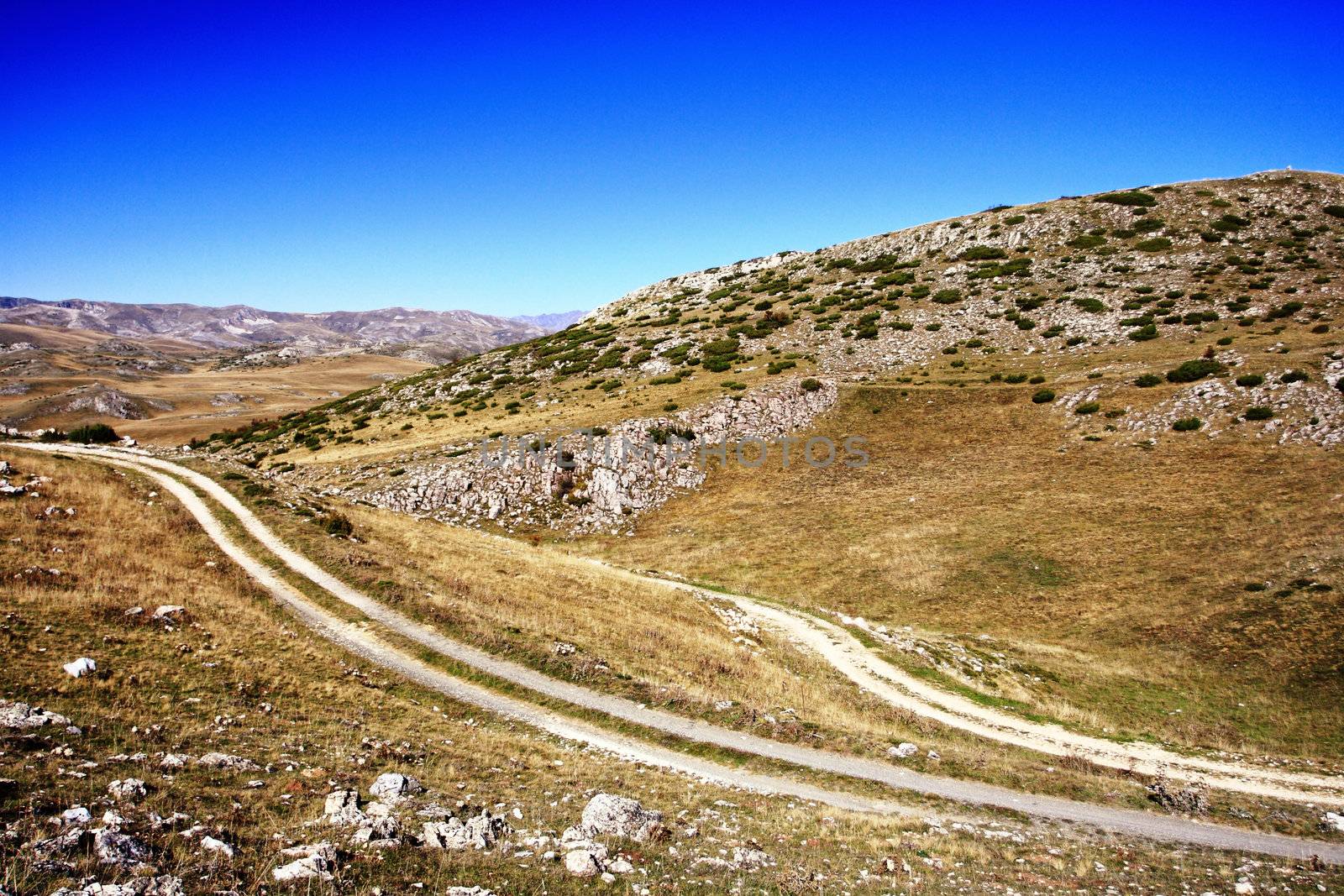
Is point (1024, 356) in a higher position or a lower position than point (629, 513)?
higher

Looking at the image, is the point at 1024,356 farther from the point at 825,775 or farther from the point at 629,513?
the point at 825,775

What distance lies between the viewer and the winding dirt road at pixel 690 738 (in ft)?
53.8

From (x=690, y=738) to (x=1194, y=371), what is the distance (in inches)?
1985

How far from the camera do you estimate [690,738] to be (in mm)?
19297

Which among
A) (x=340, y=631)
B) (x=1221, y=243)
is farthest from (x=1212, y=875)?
(x=1221, y=243)

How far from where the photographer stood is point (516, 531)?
167ft

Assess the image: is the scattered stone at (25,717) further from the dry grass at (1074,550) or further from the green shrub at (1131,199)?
the green shrub at (1131,199)

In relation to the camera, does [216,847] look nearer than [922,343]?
Yes

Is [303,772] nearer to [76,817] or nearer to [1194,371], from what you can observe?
[76,817]

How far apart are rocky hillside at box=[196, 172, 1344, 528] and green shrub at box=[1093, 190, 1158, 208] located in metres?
0.32

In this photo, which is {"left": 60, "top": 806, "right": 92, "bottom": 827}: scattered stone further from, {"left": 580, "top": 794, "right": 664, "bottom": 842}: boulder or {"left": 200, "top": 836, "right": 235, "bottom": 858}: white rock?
{"left": 580, "top": 794, "right": 664, "bottom": 842}: boulder

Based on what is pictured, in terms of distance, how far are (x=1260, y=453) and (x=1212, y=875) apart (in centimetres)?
3732

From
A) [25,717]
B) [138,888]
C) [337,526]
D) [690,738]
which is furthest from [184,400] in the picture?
[138,888]

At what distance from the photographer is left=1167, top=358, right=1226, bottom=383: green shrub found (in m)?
48.4
